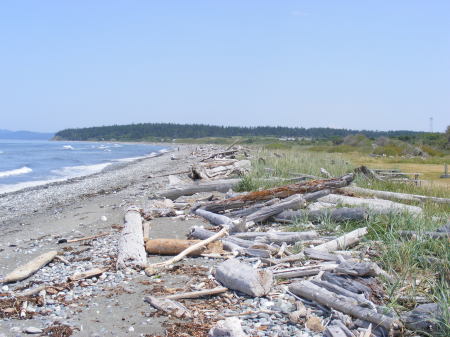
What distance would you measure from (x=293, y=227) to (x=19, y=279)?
4.17 metres

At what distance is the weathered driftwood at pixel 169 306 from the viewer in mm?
4773

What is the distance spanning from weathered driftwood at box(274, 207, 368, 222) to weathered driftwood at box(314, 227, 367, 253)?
2.56 feet

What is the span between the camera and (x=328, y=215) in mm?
8078

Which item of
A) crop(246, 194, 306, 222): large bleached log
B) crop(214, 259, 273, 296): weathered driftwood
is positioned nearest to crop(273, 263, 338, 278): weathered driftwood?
crop(214, 259, 273, 296): weathered driftwood

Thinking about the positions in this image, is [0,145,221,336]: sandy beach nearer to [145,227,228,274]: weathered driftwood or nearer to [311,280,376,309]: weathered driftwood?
[145,227,228,274]: weathered driftwood

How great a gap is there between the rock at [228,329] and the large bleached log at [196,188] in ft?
26.9

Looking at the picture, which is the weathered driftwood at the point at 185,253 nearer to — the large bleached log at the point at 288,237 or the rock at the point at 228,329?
the large bleached log at the point at 288,237

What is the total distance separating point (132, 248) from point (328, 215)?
3334mm

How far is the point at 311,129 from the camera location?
184 meters

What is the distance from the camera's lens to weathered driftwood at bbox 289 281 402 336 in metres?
4.20

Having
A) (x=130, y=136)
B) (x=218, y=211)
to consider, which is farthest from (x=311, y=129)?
(x=218, y=211)

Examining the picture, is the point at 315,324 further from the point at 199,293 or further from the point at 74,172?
the point at 74,172

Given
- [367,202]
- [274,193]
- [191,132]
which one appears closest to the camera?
[367,202]

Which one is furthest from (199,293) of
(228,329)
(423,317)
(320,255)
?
(423,317)
